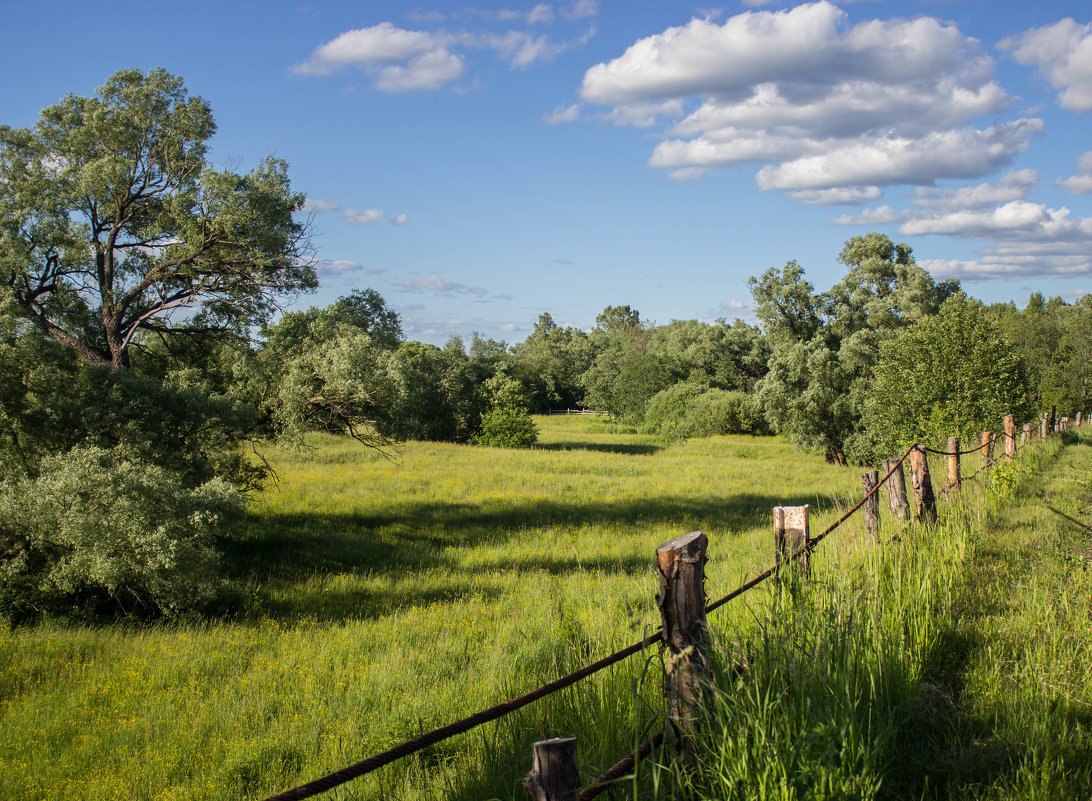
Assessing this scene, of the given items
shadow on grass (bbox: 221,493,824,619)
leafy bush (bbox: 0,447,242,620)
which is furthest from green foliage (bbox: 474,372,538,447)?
leafy bush (bbox: 0,447,242,620)

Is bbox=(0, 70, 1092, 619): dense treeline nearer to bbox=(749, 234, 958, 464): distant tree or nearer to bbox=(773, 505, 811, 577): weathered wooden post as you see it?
bbox=(773, 505, 811, 577): weathered wooden post

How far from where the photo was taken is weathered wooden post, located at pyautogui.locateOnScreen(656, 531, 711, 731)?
9.57 ft

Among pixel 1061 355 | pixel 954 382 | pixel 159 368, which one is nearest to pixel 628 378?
pixel 1061 355

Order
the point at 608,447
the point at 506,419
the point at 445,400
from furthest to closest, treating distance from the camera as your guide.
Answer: the point at 445,400 < the point at 608,447 < the point at 506,419

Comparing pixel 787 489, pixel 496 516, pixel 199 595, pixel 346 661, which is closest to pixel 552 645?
pixel 346 661

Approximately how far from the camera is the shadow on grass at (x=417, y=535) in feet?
46.9

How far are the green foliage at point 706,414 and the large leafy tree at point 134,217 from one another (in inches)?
1887

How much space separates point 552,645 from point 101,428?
32.3ft

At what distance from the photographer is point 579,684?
473 cm

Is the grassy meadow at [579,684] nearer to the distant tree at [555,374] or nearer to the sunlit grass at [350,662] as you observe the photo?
the sunlit grass at [350,662]

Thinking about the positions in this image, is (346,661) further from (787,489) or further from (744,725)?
(787,489)

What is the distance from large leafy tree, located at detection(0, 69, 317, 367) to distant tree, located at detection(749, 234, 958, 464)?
103 feet

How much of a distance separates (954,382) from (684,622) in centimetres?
2231

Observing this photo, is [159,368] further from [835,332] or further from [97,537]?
[835,332]
